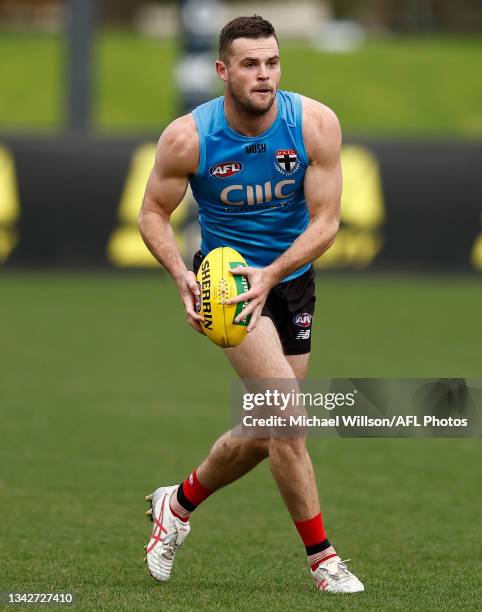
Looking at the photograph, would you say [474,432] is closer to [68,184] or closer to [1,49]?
[68,184]

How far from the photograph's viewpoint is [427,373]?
43.1 feet

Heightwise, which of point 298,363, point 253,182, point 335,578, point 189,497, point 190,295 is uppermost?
point 253,182

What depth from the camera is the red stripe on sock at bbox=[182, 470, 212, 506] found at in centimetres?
703

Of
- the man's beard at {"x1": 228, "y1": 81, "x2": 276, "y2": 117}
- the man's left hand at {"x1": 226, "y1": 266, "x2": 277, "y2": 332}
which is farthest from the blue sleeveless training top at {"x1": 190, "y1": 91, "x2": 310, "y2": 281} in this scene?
the man's left hand at {"x1": 226, "y1": 266, "x2": 277, "y2": 332}

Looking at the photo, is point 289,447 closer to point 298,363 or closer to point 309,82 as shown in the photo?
point 298,363

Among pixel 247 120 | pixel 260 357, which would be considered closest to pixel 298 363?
pixel 260 357

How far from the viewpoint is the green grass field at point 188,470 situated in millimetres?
6664

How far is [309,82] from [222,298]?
3905cm

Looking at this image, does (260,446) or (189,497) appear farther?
(189,497)

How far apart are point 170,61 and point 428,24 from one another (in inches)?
403

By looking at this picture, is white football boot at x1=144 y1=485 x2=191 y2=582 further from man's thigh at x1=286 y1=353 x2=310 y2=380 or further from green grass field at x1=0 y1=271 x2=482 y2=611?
man's thigh at x1=286 y1=353 x2=310 y2=380

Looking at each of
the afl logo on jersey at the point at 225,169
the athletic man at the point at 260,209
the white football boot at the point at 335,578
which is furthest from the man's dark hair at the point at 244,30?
the white football boot at the point at 335,578

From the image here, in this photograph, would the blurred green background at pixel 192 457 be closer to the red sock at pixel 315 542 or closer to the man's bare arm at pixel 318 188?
the red sock at pixel 315 542

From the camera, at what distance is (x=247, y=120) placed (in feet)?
21.7
